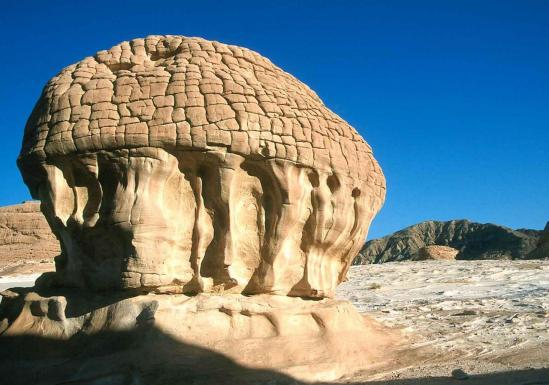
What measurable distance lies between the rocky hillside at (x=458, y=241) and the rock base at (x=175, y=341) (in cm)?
2227

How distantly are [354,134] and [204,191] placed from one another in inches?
73.3

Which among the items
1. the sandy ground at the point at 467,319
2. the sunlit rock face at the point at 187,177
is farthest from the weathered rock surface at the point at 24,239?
the sunlit rock face at the point at 187,177

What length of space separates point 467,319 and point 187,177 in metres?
3.96

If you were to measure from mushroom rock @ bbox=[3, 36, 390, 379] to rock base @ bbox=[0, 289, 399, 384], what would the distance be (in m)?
0.02

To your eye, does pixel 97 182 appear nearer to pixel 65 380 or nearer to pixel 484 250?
pixel 65 380

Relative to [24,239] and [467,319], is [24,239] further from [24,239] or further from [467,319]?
[467,319]

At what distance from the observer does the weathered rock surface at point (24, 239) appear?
19578 millimetres

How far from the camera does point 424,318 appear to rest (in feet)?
23.3

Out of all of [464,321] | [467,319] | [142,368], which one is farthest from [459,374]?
[467,319]

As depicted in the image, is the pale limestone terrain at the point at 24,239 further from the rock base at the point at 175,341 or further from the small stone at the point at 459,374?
the small stone at the point at 459,374

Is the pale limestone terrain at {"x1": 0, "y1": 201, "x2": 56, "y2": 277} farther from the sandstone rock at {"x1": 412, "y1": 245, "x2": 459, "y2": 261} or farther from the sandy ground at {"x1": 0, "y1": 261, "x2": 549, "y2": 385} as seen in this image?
the sandstone rock at {"x1": 412, "y1": 245, "x2": 459, "y2": 261}

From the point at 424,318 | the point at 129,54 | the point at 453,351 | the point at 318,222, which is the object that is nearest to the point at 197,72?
the point at 129,54

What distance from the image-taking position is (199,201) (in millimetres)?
4859

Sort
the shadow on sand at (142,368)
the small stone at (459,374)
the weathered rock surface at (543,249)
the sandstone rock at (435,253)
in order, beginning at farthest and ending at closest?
the sandstone rock at (435,253), the weathered rock surface at (543,249), the small stone at (459,374), the shadow on sand at (142,368)
